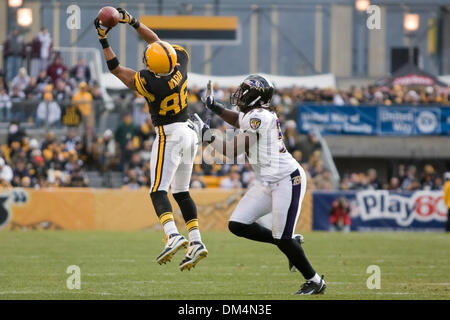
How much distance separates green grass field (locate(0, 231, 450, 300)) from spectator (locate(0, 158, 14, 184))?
10.4 ft

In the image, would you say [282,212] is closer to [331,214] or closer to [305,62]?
[331,214]

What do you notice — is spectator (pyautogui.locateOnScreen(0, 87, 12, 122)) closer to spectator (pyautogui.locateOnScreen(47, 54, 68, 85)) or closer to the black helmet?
spectator (pyautogui.locateOnScreen(47, 54, 68, 85))

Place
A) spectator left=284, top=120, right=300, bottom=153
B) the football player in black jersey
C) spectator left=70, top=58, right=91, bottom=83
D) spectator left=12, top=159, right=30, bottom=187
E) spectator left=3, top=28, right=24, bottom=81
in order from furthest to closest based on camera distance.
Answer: spectator left=70, top=58, right=91, bottom=83 → spectator left=3, top=28, right=24, bottom=81 → spectator left=284, top=120, right=300, bottom=153 → spectator left=12, top=159, right=30, bottom=187 → the football player in black jersey

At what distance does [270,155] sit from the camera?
880cm

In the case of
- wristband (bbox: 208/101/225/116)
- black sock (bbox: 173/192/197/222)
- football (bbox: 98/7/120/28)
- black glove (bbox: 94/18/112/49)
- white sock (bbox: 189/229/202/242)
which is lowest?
white sock (bbox: 189/229/202/242)

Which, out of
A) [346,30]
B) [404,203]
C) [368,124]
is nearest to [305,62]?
[346,30]

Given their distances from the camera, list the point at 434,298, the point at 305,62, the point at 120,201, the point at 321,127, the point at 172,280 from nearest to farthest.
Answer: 1. the point at 434,298
2. the point at 172,280
3. the point at 120,201
4. the point at 321,127
5. the point at 305,62

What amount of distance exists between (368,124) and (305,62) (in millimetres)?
7770

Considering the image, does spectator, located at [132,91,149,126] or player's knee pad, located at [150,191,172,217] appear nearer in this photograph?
player's knee pad, located at [150,191,172,217]

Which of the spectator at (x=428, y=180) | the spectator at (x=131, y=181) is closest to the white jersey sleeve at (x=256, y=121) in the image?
the spectator at (x=131, y=181)

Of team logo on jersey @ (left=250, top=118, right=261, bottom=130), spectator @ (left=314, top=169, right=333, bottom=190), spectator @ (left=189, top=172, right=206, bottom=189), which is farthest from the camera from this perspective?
spectator @ (left=314, top=169, right=333, bottom=190)

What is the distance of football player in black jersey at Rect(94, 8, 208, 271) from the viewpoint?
356 inches

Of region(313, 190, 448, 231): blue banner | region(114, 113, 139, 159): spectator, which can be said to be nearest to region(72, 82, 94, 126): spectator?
region(114, 113, 139, 159): spectator

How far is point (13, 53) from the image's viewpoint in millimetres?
24125
